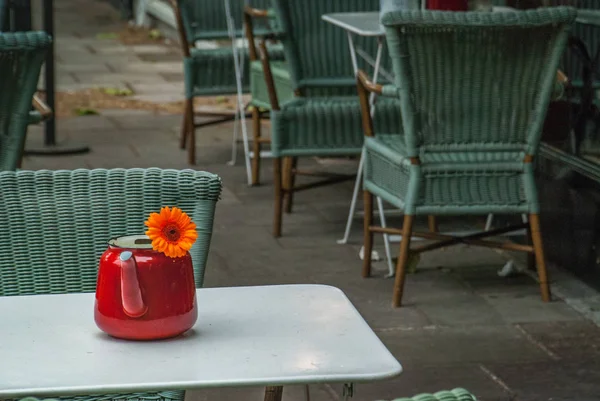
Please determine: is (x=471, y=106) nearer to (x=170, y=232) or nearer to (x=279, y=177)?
(x=279, y=177)

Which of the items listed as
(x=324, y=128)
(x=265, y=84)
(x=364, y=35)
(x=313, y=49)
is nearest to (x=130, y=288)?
(x=364, y=35)

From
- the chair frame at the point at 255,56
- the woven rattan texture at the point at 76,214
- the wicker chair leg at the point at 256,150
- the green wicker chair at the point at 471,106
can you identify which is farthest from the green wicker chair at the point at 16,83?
the wicker chair leg at the point at 256,150

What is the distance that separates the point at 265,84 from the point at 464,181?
216cm

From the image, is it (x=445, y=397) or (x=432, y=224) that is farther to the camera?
(x=432, y=224)

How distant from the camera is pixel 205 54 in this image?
725 centimetres

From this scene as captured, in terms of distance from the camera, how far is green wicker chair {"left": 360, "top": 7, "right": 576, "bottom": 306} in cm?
445

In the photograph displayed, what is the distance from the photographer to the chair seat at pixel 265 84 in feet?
20.8

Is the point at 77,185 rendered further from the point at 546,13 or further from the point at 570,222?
the point at 570,222

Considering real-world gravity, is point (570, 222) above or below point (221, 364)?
below

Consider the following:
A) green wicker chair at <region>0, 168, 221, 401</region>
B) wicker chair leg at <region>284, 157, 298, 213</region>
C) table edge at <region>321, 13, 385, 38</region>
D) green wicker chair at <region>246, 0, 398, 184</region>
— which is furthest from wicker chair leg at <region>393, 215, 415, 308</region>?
green wicker chair at <region>0, 168, 221, 401</region>

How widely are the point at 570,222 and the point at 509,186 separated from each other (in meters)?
0.66

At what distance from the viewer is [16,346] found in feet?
6.20

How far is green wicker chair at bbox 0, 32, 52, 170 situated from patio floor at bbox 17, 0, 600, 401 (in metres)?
1.07

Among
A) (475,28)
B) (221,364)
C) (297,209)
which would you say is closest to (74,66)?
(297,209)
